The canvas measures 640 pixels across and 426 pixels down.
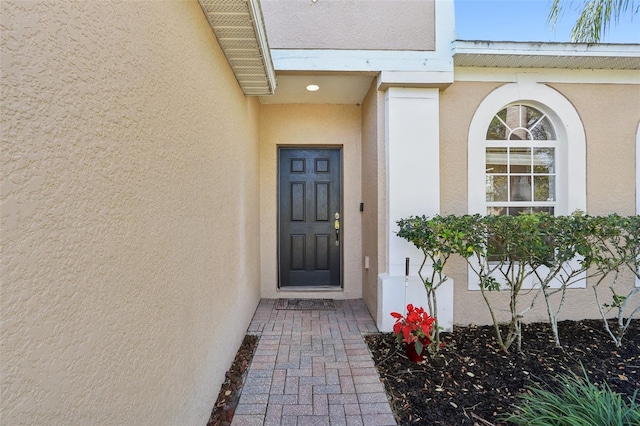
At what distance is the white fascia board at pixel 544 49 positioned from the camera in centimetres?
341

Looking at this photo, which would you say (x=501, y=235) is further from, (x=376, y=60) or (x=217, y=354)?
(x=217, y=354)

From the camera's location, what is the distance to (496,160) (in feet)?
12.7

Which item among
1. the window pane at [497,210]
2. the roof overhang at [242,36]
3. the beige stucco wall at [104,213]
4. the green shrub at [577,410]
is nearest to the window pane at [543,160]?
the window pane at [497,210]

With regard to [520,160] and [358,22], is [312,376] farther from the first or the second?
[358,22]

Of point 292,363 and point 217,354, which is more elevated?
point 217,354

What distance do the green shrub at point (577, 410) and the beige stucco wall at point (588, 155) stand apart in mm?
1634

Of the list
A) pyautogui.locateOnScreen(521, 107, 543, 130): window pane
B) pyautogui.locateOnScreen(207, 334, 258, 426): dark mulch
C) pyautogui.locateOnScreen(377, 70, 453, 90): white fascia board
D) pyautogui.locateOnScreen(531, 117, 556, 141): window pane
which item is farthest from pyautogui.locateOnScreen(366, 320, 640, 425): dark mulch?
pyautogui.locateOnScreen(377, 70, 453, 90): white fascia board

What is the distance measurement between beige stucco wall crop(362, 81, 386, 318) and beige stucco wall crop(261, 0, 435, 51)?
0.54 meters

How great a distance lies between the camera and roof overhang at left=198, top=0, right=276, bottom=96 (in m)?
1.96

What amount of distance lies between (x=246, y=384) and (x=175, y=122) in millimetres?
2155

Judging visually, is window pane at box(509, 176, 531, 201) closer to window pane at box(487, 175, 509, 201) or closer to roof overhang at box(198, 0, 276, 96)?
window pane at box(487, 175, 509, 201)

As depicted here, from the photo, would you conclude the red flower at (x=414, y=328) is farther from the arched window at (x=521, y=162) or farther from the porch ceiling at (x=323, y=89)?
the porch ceiling at (x=323, y=89)

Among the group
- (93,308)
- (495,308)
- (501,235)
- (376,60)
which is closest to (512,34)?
(376,60)

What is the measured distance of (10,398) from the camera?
0.70 m
